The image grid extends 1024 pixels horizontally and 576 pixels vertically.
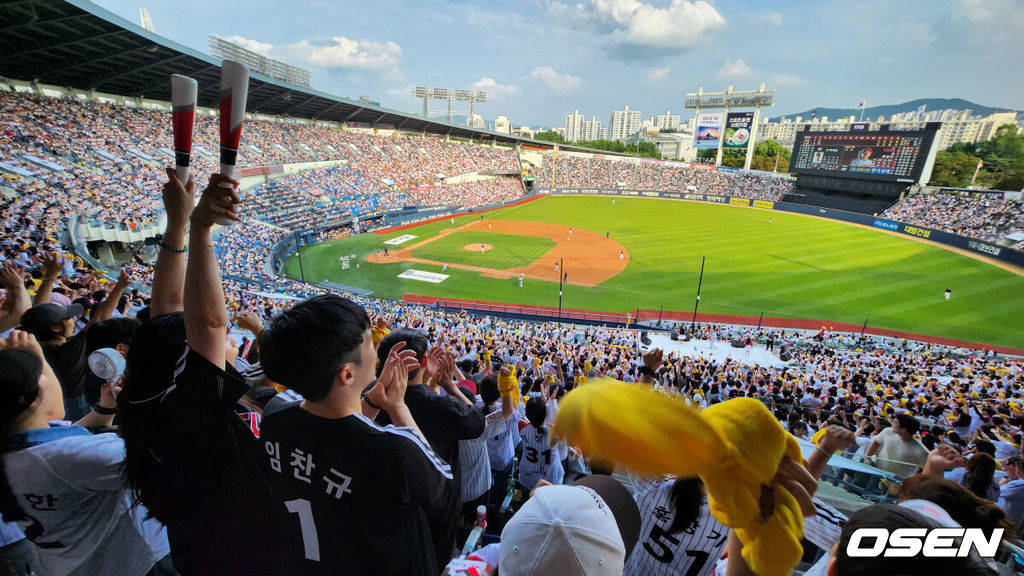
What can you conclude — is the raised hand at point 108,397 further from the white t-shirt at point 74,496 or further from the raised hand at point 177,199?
the raised hand at point 177,199

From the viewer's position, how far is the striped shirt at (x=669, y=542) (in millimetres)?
2475

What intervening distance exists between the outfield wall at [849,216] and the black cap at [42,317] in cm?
4641

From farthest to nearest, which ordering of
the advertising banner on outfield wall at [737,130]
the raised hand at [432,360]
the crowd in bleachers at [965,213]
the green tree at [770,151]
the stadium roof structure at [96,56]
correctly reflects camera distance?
1. the green tree at [770,151]
2. the advertising banner on outfield wall at [737,130]
3. the crowd in bleachers at [965,213]
4. the stadium roof structure at [96,56]
5. the raised hand at [432,360]

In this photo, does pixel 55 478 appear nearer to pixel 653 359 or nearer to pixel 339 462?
pixel 339 462

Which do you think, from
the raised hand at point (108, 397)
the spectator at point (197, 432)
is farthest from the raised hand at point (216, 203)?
the raised hand at point (108, 397)

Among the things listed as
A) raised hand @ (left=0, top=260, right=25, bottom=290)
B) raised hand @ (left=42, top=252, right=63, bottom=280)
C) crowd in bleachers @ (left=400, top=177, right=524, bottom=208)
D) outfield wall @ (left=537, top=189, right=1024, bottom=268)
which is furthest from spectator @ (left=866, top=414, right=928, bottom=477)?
crowd in bleachers @ (left=400, top=177, right=524, bottom=208)

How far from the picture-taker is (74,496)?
6.65ft

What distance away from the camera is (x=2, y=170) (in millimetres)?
19797

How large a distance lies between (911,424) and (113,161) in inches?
1507

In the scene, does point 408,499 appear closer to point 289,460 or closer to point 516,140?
point 289,460

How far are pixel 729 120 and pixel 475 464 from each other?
3003 inches

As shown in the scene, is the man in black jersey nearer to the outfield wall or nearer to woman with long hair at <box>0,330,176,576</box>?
woman with long hair at <box>0,330,176,576</box>

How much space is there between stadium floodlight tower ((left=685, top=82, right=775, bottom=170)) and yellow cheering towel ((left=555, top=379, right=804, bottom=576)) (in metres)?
74.9

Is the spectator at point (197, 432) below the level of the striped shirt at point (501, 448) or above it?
above
